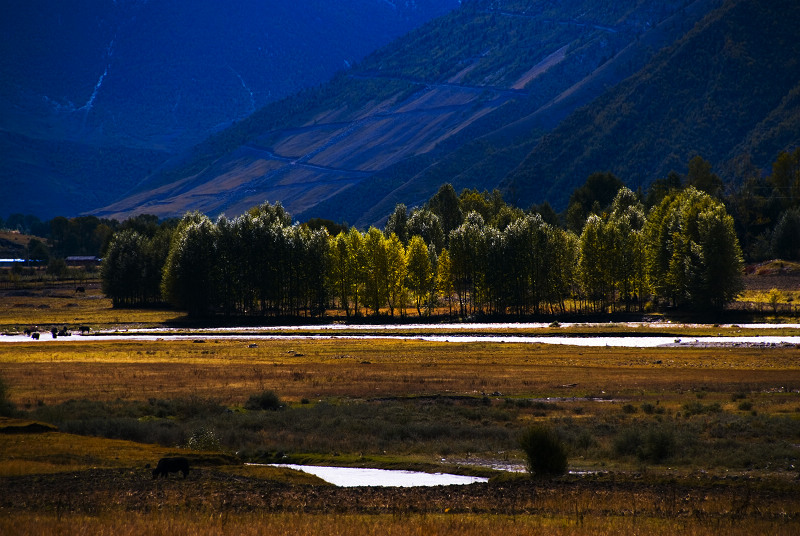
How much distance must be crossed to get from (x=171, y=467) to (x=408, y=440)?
14509 millimetres

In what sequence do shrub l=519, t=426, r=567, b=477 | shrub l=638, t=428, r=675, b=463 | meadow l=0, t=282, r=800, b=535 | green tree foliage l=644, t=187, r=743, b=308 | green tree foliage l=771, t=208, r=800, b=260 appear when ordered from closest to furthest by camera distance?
meadow l=0, t=282, r=800, b=535 < shrub l=519, t=426, r=567, b=477 < shrub l=638, t=428, r=675, b=463 < green tree foliage l=644, t=187, r=743, b=308 < green tree foliage l=771, t=208, r=800, b=260

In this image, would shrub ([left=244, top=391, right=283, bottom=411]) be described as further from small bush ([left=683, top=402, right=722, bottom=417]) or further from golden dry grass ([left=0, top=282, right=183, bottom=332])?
golden dry grass ([left=0, top=282, right=183, bottom=332])

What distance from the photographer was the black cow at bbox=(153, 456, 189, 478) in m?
35.8

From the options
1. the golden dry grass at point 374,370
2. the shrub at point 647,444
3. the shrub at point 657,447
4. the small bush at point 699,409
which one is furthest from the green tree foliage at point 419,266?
the shrub at point 657,447

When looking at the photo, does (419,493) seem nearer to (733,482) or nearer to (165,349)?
(733,482)

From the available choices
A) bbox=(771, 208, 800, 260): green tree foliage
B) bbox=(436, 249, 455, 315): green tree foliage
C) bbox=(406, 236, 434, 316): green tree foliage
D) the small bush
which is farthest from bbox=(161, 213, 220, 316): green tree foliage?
the small bush

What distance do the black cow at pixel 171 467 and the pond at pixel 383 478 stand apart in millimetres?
5912

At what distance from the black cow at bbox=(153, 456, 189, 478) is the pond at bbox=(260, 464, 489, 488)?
5912mm

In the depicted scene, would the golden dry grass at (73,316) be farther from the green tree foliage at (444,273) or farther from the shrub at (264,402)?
the shrub at (264,402)

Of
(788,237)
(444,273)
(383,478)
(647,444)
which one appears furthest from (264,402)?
(788,237)

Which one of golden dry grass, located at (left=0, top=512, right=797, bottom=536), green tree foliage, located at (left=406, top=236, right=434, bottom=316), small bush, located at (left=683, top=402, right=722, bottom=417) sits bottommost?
small bush, located at (left=683, top=402, right=722, bottom=417)

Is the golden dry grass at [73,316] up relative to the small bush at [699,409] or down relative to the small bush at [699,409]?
up

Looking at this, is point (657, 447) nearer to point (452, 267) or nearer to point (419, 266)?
point (419, 266)

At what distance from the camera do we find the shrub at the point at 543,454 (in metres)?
36.7
